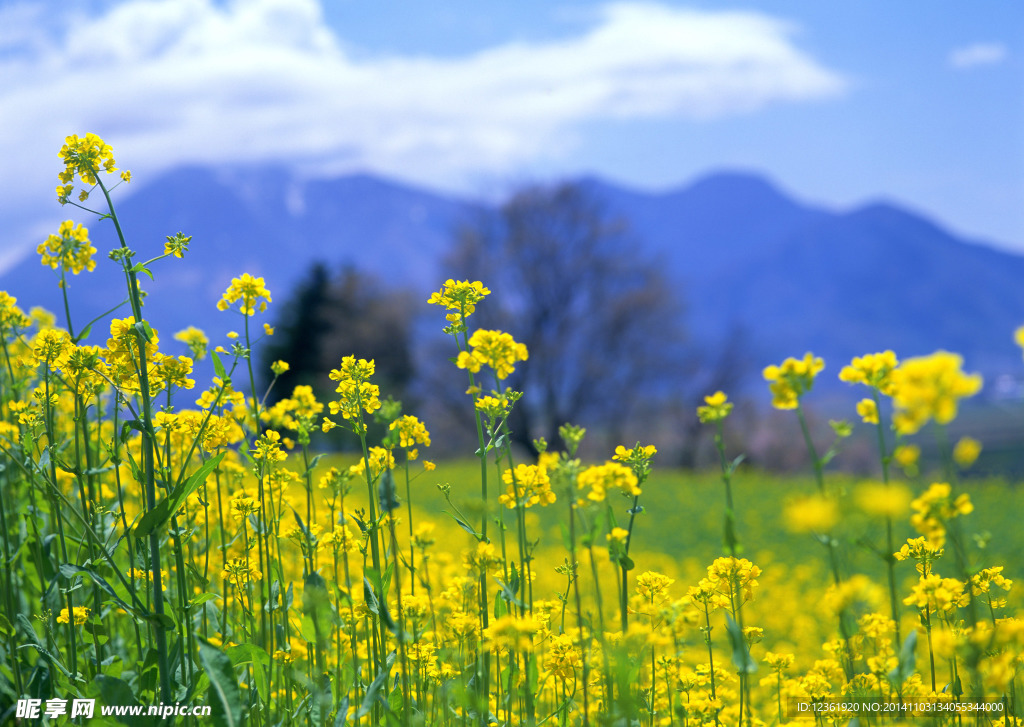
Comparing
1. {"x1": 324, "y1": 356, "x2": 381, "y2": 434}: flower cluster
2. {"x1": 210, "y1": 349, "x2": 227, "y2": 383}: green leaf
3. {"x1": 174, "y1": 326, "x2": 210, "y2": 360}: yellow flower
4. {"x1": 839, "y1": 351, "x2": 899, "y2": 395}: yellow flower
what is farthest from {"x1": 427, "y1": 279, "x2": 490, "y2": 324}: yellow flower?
{"x1": 839, "y1": 351, "x2": 899, "y2": 395}: yellow flower

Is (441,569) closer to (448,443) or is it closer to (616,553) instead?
(616,553)

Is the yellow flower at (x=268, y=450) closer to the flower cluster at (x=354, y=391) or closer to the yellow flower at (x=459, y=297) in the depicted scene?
the flower cluster at (x=354, y=391)

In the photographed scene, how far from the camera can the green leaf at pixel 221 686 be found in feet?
5.94

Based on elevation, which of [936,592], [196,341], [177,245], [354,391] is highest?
[177,245]

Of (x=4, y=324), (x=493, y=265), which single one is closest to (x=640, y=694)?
(x=4, y=324)

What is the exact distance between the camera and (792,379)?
1.58 meters

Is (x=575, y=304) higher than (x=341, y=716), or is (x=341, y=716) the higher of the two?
(x=575, y=304)

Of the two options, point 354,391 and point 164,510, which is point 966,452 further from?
point 164,510

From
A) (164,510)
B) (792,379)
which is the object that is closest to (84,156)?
(164,510)

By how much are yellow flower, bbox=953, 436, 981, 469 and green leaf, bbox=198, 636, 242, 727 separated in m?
1.60

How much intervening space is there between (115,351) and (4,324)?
0.78 m

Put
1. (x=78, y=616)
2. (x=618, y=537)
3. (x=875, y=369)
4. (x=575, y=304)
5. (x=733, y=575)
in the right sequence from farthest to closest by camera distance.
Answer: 1. (x=575, y=304)
2. (x=78, y=616)
3. (x=733, y=575)
4. (x=618, y=537)
5. (x=875, y=369)

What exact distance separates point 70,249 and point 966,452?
2401 mm

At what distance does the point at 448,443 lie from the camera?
30906 millimetres
